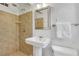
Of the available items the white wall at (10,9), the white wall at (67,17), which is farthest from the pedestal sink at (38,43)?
the white wall at (10,9)

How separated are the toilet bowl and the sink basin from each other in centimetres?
14

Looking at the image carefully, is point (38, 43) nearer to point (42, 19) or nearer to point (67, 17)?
point (42, 19)

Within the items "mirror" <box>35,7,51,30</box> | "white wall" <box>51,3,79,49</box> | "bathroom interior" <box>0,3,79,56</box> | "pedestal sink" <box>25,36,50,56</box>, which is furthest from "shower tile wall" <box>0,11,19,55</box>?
"white wall" <box>51,3,79,49</box>

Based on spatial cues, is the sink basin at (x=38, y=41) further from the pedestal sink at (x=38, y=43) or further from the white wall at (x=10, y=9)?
the white wall at (x=10, y=9)

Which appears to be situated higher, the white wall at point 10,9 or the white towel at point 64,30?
the white wall at point 10,9

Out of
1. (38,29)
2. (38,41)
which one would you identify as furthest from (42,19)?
(38,41)

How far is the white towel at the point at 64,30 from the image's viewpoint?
1418 millimetres

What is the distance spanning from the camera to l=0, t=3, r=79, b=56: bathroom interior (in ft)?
4.58

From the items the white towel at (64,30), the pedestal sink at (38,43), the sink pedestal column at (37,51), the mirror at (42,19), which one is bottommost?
the sink pedestal column at (37,51)

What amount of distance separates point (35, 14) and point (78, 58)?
0.92m

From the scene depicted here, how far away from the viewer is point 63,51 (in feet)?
4.64

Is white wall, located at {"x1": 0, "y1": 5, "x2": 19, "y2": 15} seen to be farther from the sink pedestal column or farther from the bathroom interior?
the sink pedestal column

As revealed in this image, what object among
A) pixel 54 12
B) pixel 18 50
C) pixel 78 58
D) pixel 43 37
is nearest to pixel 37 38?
pixel 43 37

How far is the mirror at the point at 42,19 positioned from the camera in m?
1.46
